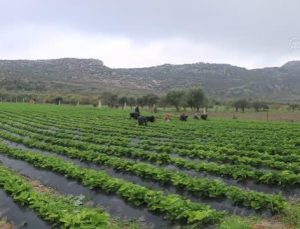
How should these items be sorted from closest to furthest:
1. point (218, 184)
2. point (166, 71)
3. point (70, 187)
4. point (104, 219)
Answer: point (104, 219) → point (218, 184) → point (70, 187) → point (166, 71)

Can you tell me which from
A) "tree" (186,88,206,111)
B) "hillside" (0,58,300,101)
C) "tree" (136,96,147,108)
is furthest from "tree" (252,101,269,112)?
"hillside" (0,58,300,101)

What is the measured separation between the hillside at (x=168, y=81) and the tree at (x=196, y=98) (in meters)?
62.7

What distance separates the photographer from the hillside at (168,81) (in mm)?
136375

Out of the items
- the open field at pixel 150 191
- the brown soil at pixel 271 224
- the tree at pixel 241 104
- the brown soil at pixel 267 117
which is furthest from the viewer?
the tree at pixel 241 104

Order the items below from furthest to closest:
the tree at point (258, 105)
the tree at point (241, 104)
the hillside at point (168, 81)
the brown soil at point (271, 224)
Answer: the hillside at point (168, 81), the tree at point (258, 105), the tree at point (241, 104), the brown soil at point (271, 224)

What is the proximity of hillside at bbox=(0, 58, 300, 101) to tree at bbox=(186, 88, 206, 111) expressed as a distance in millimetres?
62688

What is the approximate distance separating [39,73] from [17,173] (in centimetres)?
16474

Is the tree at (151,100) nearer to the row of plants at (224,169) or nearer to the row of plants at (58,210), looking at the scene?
the row of plants at (224,169)

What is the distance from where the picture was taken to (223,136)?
85.5 ft

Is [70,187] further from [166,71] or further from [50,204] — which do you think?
[166,71]

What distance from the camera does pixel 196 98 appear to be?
68250 mm

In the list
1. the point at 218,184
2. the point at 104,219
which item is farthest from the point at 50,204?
the point at 218,184

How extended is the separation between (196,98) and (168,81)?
329 feet

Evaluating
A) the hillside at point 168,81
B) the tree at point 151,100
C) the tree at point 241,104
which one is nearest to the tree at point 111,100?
the tree at point 151,100
